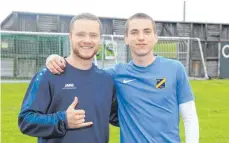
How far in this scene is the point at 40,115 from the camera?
2.49 metres

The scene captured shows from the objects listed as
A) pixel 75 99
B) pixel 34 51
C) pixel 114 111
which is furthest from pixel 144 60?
pixel 34 51

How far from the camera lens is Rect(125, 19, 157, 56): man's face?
9.28 feet

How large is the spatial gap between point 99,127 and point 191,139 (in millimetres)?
619

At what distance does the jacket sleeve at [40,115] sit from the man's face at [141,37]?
0.65m

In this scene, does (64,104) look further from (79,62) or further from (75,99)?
(79,62)

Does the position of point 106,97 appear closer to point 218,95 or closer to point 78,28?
point 78,28

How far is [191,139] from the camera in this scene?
9.12 feet

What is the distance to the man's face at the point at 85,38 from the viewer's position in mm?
2658

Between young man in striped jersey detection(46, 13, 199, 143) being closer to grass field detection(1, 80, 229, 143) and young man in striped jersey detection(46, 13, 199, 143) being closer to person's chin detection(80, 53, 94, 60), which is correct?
person's chin detection(80, 53, 94, 60)

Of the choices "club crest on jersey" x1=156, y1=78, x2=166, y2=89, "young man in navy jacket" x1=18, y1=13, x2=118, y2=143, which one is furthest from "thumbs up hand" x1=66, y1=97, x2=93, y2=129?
"club crest on jersey" x1=156, y1=78, x2=166, y2=89

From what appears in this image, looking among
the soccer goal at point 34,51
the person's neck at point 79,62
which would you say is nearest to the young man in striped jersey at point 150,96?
the person's neck at point 79,62

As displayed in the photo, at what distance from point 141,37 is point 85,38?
1.31 ft

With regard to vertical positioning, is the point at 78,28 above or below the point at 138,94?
above

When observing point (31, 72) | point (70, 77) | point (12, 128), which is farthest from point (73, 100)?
point (31, 72)
